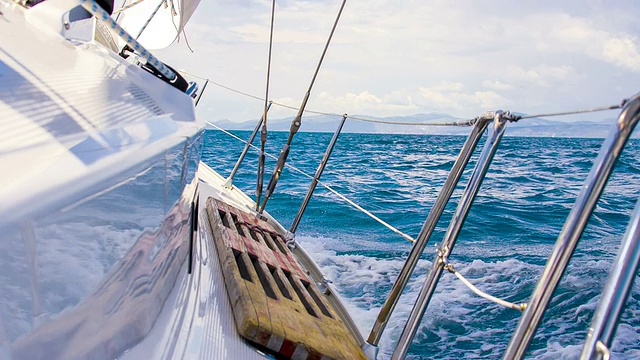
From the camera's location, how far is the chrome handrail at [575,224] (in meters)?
0.82

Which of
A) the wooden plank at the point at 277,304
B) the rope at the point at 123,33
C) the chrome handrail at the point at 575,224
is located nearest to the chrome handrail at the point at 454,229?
the wooden plank at the point at 277,304

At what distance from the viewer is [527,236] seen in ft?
16.4

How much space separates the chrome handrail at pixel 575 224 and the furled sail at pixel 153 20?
9.62 feet

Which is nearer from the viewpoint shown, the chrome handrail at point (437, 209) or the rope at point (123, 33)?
the rope at point (123, 33)

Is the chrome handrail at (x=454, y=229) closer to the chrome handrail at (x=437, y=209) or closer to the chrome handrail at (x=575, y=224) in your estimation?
the chrome handrail at (x=437, y=209)

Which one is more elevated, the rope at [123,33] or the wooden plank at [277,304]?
the rope at [123,33]

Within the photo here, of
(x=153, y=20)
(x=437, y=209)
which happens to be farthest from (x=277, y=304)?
(x=153, y=20)

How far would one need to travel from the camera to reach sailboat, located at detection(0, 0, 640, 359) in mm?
675

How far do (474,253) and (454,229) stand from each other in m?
3.00

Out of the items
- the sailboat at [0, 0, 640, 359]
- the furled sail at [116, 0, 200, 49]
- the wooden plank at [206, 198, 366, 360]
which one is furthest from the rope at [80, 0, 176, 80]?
the furled sail at [116, 0, 200, 49]

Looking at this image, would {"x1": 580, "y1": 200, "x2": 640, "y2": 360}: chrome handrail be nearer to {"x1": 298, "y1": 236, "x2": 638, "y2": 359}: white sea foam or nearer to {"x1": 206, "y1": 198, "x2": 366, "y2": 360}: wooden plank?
{"x1": 206, "y1": 198, "x2": 366, "y2": 360}: wooden plank

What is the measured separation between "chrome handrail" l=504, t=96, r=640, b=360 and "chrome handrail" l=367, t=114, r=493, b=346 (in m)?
0.58

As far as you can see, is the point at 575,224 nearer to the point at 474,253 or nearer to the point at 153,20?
the point at 153,20

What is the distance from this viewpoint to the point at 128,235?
0.95 metres
